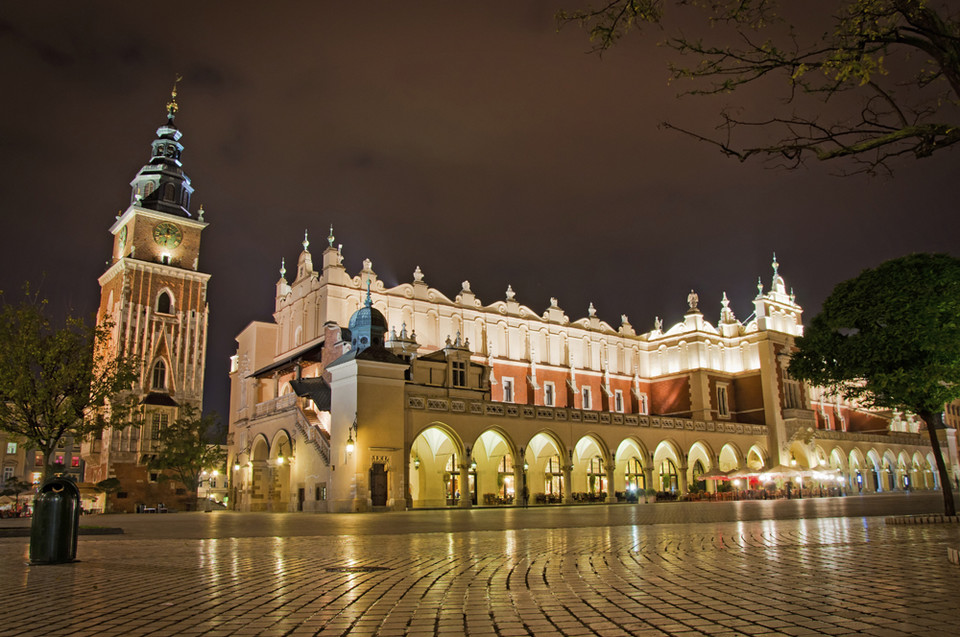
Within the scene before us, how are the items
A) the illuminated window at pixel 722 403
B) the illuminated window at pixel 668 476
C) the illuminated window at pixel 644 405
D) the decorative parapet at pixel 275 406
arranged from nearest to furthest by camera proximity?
the decorative parapet at pixel 275 406, the illuminated window at pixel 668 476, the illuminated window at pixel 722 403, the illuminated window at pixel 644 405

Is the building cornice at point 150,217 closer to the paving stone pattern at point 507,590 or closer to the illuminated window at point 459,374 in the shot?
the illuminated window at point 459,374

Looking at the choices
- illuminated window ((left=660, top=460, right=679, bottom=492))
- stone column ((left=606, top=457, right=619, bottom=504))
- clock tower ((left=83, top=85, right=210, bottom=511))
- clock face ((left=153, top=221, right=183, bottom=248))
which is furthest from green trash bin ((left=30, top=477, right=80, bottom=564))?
clock face ((left=153, top=221, right=183, bottom=248))

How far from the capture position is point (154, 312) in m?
64.2

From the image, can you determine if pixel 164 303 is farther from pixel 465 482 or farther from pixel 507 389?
pixel 465 482

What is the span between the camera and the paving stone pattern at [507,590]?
16.6 ft

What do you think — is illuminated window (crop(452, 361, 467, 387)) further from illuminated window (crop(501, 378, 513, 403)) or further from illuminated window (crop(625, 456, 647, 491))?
illuminated window (crop(625, 456, 647, 491))

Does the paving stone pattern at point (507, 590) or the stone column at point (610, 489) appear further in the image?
the stone column at point (610, 489)

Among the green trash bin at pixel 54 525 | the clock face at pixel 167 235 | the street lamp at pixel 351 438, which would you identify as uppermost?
the clock face at pixel 167 235

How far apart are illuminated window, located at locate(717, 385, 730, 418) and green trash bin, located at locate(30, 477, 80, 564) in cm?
5835

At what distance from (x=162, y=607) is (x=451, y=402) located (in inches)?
1324

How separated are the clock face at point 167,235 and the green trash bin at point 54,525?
6274 cm

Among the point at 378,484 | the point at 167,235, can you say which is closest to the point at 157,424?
the point at 167,235

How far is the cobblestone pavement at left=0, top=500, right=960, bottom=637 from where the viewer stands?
5066 millimetres

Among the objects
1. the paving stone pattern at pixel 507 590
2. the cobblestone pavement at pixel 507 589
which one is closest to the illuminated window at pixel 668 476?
the cobblestone pavement at pixel 507 589
